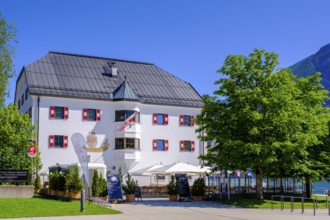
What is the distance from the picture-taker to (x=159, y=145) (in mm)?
49250

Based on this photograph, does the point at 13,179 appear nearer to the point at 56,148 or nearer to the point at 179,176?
the point at 179,176

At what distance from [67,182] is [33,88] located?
18.6 metres

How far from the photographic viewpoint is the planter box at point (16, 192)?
2744 centimetres

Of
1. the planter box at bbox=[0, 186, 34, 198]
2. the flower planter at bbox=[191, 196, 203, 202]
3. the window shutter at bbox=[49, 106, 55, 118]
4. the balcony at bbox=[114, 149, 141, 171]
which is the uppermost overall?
the window shutter at bbox=[49, 106, 55, 118]

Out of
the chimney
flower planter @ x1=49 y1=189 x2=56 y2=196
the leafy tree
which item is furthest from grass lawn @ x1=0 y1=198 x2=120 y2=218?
the chimney

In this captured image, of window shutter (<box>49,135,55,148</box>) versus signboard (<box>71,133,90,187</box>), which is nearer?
signboard (<box>71,133,90,187</box>)

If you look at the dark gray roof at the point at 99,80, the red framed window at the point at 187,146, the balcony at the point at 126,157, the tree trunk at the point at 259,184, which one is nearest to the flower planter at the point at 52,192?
the tree trunk at the point at 259,184

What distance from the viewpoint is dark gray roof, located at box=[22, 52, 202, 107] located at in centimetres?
4588

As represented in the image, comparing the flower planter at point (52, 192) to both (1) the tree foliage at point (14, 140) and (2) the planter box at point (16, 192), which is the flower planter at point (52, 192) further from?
(1) the tree foliage at point (14, 140)

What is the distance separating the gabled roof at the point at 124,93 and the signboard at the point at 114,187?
18.7 metres

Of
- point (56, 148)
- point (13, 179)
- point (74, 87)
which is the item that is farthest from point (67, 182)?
point (74, 87)

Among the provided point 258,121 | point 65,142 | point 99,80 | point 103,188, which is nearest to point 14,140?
point 103,188

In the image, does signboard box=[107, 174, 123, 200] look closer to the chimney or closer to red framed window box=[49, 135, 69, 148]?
red framed window box=[49, 135, 69, 148]

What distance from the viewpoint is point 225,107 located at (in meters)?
31.3
